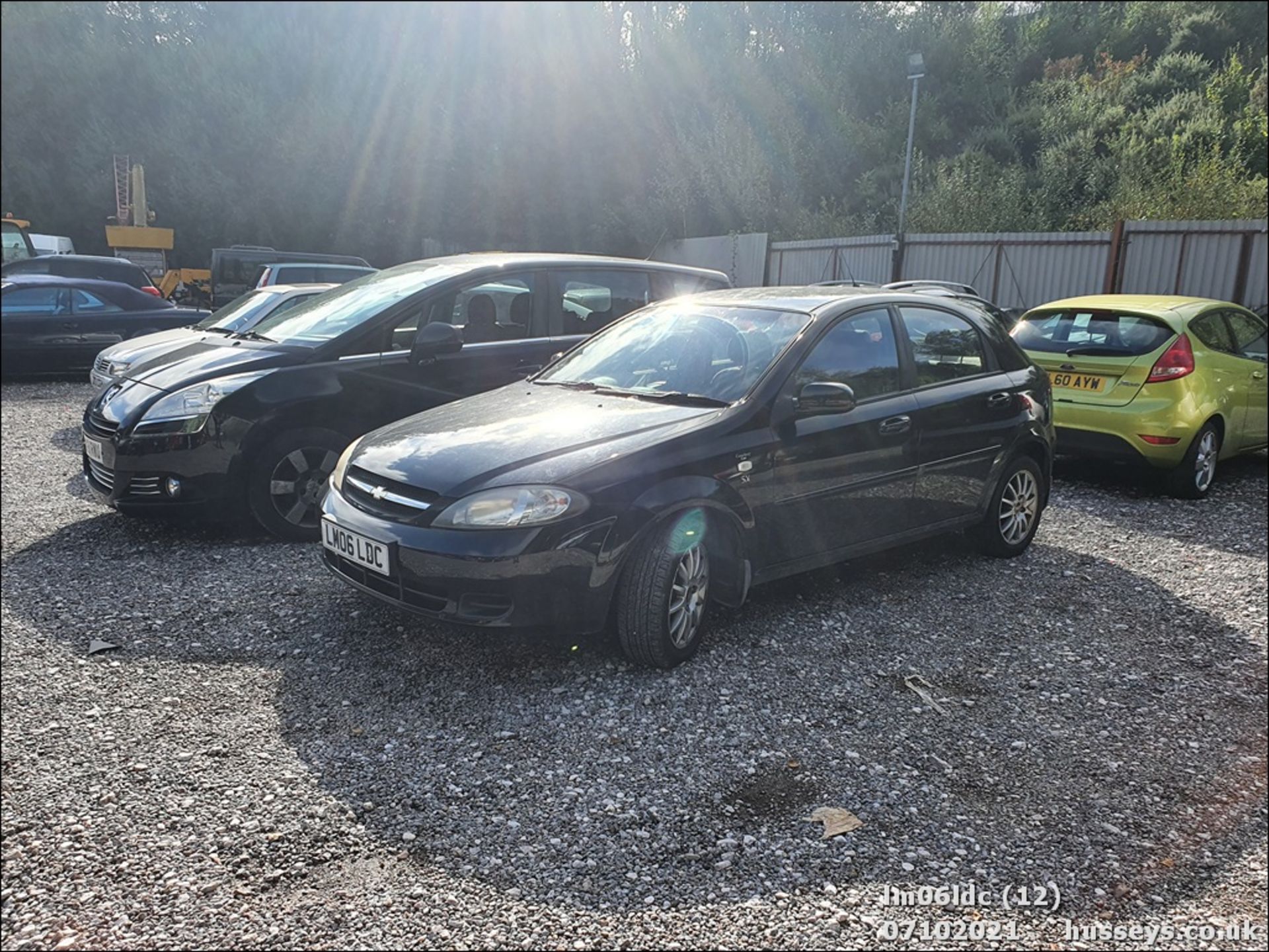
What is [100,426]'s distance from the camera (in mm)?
5855

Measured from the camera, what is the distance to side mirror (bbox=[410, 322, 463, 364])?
5758 millimetres

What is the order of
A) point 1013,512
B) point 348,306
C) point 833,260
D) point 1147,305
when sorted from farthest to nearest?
1. point 833,260
2. point 1147,305
3. point 348,306
4. point 1013,512

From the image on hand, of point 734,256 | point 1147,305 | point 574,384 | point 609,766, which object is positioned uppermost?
point 734,256

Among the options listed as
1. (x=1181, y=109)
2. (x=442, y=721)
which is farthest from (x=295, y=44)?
(x=442, y=721)

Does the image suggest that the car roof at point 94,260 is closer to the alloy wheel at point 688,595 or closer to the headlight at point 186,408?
the headlight at point 186,408

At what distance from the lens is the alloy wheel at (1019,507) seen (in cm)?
582

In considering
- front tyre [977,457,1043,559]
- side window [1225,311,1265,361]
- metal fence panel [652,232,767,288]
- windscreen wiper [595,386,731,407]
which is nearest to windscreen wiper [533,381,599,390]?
windscreen wiper [595,386,731,407]

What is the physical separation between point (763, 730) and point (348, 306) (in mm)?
4095

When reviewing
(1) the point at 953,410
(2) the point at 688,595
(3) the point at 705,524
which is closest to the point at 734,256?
(1) the point at 953,410

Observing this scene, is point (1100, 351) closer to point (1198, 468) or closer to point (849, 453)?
point (1198, 468)

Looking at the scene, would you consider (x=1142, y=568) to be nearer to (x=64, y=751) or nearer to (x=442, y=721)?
(x=442, y=721)

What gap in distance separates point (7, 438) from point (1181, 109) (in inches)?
1035

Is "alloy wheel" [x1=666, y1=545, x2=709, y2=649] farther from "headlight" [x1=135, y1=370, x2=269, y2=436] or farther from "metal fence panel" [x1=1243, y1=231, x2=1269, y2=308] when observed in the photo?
"metal fence panel" [x1=1243, y1=231, x2=1269, y2=308]

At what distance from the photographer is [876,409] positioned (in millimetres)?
4922
